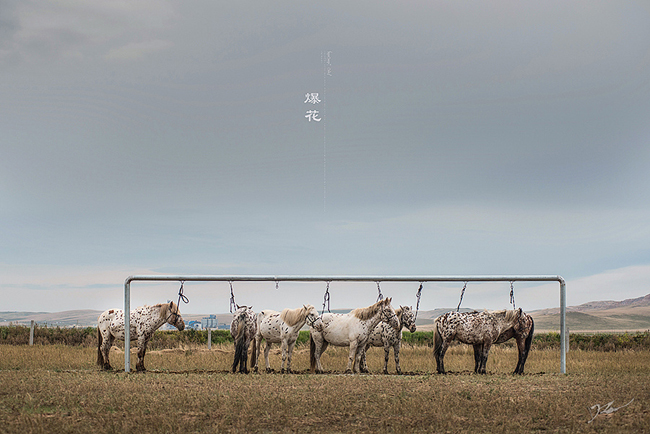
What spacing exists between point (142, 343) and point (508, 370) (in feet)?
42.9

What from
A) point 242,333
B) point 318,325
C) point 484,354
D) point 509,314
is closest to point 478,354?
point 484,354

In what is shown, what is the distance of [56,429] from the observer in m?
10.6

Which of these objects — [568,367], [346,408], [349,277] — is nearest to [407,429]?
[346,408]

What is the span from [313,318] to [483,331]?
5.88 meters

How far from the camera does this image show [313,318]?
19516 mm

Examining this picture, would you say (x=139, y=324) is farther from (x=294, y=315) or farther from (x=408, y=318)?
(x=408, y=318)

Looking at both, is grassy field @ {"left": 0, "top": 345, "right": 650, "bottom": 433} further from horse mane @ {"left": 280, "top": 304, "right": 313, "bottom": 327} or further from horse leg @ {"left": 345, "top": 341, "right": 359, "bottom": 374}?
horse mane @ {"left": 280, "top": 304, "right": 313, "bottom": 327}

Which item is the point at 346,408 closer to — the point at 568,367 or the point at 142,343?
the point at 142,343

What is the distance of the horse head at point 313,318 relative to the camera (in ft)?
64.0

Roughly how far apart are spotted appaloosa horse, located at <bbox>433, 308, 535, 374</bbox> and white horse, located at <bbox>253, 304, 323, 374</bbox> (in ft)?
14.2

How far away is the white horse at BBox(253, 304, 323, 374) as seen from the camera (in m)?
19.4

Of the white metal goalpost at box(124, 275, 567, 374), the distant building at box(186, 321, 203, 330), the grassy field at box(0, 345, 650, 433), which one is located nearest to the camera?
the grassy field at box(0, 345, 650, 433)

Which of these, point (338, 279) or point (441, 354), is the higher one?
point (338, 279)

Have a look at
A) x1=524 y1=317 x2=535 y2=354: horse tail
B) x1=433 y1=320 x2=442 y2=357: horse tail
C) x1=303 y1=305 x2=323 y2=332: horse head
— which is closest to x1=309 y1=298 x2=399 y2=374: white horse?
x1=303 y1=305 x2=323 y2=332: horse head
